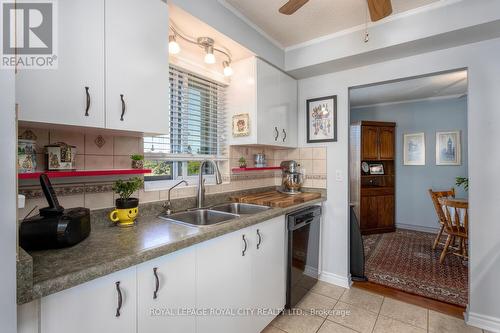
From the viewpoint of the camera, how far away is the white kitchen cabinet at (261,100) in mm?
2145

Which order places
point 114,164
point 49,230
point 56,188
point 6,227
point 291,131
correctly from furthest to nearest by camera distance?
point 291,131, point 114,164, point 56,188, point 49,230, point 6,227

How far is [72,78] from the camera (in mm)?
1028

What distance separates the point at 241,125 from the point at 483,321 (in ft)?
8.10

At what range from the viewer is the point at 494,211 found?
179cm

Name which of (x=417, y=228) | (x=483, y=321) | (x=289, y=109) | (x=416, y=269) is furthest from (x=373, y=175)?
(x=483, y=321)

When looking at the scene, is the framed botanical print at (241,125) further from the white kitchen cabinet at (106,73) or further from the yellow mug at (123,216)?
the yellow mug at (123,216)

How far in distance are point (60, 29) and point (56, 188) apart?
75 cm

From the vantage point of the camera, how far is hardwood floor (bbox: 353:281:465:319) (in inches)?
78.5

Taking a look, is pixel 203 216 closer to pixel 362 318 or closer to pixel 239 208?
pixel 239 208

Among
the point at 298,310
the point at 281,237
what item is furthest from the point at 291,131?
the point at 298,310

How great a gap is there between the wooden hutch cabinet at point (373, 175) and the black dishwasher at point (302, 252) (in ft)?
7.14

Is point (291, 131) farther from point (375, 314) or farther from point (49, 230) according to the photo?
point (49, 230)

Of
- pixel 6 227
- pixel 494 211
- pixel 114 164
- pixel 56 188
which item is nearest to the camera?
pixel 6 227

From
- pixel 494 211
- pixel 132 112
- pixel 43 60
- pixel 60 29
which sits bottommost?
pixel 494 211
